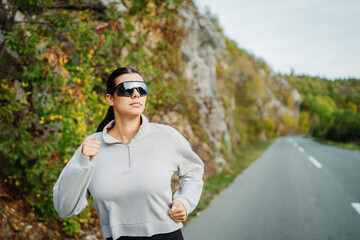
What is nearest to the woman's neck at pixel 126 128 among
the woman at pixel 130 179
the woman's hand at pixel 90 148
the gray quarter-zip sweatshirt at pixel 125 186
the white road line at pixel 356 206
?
the woman at pixel 130 179

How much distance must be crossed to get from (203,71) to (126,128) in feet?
33.2

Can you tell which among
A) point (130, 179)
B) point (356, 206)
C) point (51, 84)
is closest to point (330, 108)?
point (356, 206)

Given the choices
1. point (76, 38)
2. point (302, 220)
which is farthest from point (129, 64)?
point (302, 220)

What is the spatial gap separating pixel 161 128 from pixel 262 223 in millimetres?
3466

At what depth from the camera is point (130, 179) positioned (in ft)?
5.04

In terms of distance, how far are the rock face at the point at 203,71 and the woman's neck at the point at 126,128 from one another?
7472 mm

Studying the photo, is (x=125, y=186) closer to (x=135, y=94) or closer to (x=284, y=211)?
(x=135, y=94)

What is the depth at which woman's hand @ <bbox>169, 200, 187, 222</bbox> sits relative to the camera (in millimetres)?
1599

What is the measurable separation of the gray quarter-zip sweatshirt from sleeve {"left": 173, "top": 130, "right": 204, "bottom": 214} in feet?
0.10

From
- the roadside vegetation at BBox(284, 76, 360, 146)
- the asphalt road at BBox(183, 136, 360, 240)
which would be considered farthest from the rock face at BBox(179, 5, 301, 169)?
the roadside vegetation at BBox(284, 76, 360, 146)

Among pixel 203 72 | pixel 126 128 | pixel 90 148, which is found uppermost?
pixel 203 72

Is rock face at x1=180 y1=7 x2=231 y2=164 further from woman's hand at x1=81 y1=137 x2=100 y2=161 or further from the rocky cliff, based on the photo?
woman's hand at x1=81 y1=137 x2=100 y2=161

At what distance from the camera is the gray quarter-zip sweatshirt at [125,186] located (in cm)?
152

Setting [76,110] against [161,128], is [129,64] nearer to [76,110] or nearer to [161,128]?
[76,110]
